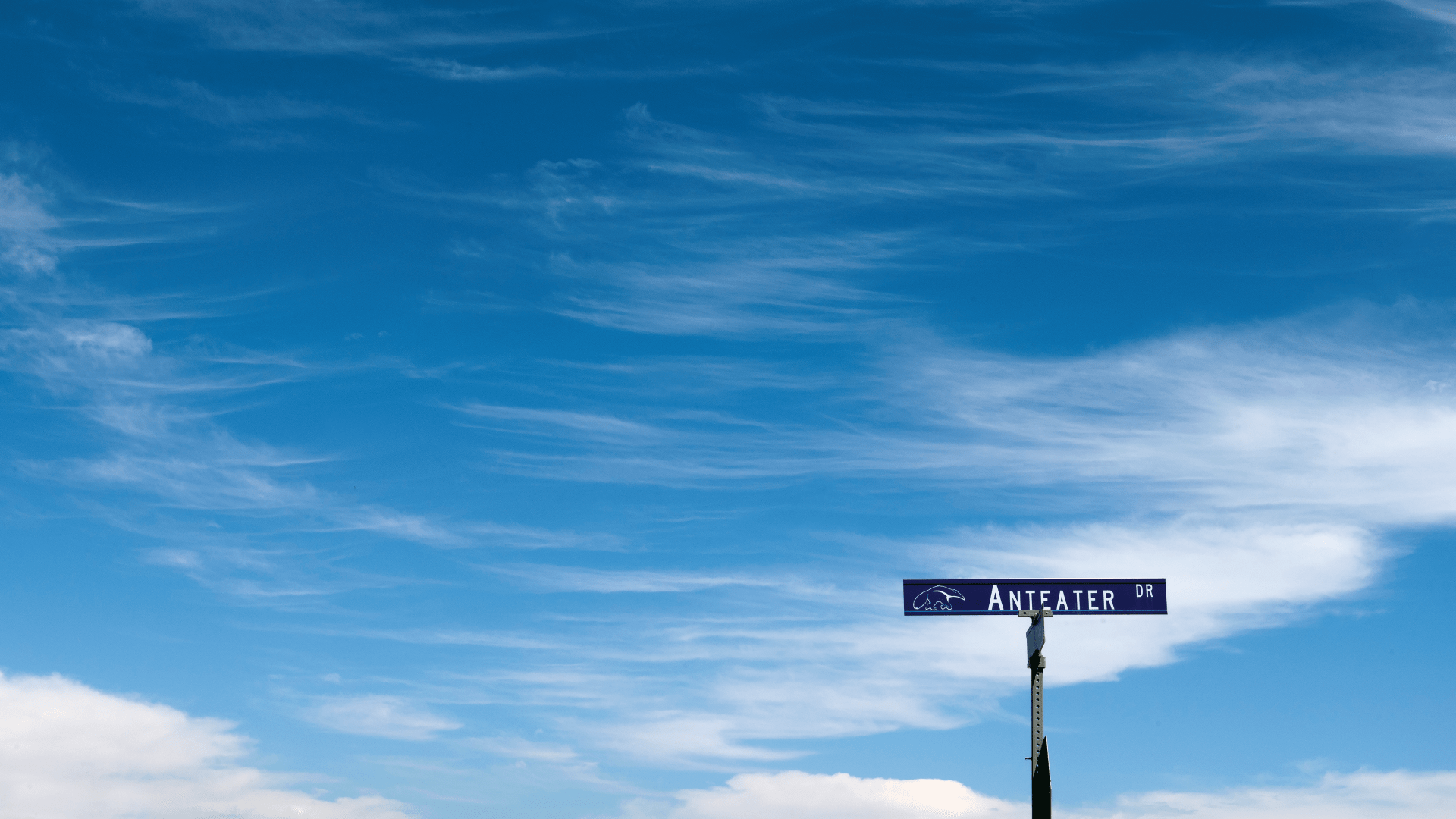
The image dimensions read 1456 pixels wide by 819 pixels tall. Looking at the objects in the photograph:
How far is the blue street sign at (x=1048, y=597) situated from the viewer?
18094 millimetres

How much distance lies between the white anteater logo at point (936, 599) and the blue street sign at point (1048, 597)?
0.03 ft

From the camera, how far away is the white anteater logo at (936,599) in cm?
1830

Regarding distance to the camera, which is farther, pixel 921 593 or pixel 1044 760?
pixel 921 593

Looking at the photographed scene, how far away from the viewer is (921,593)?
60.4 ft

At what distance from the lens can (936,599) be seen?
1839 centimetres

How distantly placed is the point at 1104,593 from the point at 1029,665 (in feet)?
5.25

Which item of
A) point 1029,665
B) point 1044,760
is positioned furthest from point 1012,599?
point 1044,760

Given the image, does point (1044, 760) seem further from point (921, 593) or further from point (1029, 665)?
point (921, 593)

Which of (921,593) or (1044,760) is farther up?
(921,593)

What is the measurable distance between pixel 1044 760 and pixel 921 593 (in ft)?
8.98

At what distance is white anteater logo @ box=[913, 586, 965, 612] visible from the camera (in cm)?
1830

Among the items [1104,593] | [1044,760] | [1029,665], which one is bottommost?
[1044,760]

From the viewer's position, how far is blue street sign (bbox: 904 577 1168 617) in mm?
18094

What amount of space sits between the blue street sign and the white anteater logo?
1 centimetres
